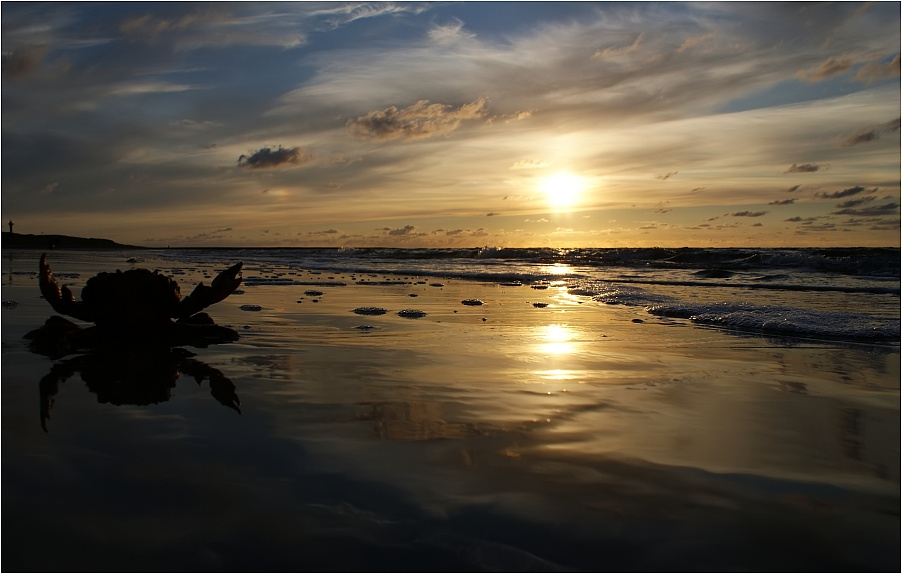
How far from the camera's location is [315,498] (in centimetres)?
261

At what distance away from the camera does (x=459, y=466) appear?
304 centimetres

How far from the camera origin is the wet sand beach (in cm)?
227

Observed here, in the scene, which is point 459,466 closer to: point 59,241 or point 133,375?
point 133,375

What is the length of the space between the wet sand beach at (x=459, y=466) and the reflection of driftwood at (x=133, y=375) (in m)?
0.07

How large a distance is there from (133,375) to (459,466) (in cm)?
316

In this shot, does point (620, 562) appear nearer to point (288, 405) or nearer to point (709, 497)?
point (709, 497)

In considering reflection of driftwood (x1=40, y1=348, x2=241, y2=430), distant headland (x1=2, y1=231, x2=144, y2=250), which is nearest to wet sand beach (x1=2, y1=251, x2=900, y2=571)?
reflection of driftwood (x1=40, y1=348, x2=241, y2=430)

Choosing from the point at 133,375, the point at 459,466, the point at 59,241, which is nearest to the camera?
the point at 459,466

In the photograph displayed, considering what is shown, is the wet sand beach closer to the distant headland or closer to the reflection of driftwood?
the reflection of driftwood

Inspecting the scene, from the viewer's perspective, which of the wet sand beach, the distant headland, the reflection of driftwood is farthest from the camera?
the distant headland

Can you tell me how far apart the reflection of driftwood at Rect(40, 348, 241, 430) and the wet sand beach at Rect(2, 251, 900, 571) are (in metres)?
0.07

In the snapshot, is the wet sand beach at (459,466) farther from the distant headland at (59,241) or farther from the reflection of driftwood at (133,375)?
the distant headland at (59,241)

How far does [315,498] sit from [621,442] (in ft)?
5.79

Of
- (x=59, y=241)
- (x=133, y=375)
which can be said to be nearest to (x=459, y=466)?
(x=133, y=375)
